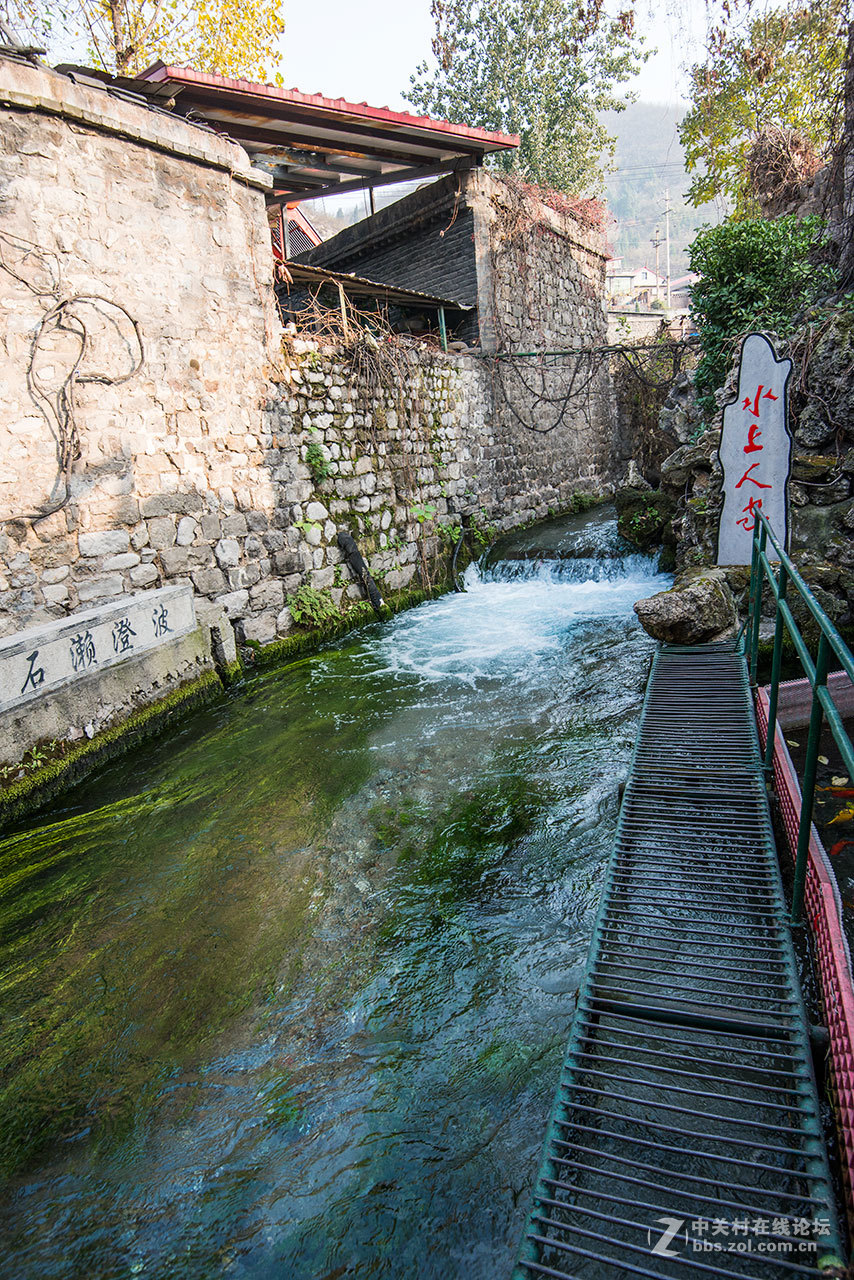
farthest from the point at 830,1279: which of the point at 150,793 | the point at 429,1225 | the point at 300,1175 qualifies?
the point at 150,793

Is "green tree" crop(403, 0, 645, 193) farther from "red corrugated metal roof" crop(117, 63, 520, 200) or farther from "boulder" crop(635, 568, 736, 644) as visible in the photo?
"boulder" crop(635, 568, 736, 644)

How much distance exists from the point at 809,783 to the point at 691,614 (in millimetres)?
3360

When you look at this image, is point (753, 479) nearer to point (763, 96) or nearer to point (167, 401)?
point (167, 401)

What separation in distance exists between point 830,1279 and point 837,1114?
51cm

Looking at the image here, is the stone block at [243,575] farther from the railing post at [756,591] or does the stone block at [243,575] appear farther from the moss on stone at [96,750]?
the railing post at [756,591]

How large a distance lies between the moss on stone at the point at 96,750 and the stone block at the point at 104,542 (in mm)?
1304

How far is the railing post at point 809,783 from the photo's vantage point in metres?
2.02

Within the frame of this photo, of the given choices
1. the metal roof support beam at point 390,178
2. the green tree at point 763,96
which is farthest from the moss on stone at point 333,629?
the green tree at point 763,96

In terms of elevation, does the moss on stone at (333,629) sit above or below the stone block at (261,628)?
below

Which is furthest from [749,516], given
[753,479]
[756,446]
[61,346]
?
[61,346]

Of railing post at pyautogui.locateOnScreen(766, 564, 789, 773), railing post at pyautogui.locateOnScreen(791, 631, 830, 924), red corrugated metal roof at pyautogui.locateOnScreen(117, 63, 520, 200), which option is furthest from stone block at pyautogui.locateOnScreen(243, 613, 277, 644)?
railing post at pyautogui.locateOnScreen(791, 631, 830, 924)

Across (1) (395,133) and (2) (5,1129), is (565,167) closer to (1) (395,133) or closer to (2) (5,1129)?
(1) (395,133)

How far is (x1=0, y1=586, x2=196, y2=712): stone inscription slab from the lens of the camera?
438 cm

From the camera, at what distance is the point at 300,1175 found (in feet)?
7.07
